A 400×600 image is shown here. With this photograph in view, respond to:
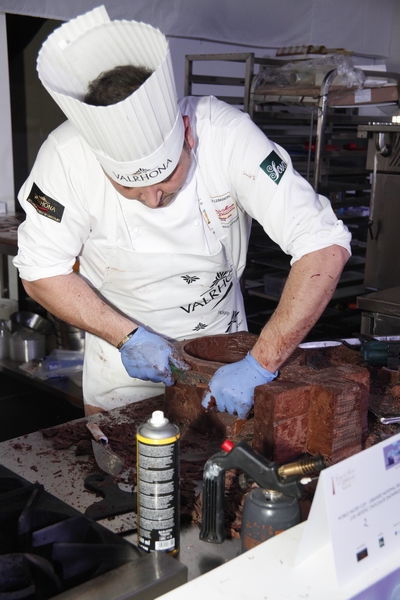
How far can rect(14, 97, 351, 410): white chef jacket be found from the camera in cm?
179

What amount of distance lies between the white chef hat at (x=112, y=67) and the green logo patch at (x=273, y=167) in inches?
11.5

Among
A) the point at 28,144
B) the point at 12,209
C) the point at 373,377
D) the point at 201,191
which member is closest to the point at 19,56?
the point at 28,144

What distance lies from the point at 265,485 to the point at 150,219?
1.00 meters

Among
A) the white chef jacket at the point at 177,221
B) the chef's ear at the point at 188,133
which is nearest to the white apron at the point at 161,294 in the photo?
the white chef jacket at the point at 177,221

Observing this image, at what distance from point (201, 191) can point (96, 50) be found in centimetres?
52

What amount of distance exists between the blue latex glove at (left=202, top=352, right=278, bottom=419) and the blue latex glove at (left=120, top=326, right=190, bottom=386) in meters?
0.11

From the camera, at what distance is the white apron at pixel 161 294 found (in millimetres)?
1959

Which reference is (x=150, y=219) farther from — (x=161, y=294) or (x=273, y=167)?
(x=273, y=167)

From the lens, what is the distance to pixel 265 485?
1.08 metres

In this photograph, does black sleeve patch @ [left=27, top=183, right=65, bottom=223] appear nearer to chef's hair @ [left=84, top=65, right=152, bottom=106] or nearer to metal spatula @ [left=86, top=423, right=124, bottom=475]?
chef's hair @ [left=84, top=65, right=152, bottom=106]

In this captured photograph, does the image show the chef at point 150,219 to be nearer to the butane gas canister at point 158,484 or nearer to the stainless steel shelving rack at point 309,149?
the butane gas canister at point 158,484

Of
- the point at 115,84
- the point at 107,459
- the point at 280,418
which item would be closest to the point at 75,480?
the point at 107,459

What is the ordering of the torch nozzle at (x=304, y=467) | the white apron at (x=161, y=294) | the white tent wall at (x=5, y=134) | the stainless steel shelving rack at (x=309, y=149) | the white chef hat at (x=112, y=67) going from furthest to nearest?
the white tent wall at (x=5, y=134) → the stainless steel shelving rack at (x=309, y=149) → the white apron at (x=161, y=294) → the white chef hat at (x=112, y=67) → the torch nozzle at (x=304, y=467)

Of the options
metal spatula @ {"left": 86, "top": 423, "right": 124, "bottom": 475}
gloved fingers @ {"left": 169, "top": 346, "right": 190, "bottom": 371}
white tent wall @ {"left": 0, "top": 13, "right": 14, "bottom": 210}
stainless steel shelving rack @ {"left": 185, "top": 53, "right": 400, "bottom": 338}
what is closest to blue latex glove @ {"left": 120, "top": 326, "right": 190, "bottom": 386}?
gloved fingers @ {"left": 169, "top": 346, "right": 190, "bottom": 371}
